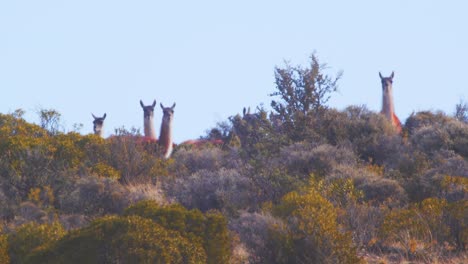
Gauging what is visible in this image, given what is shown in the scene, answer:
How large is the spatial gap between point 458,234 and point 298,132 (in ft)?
25.6

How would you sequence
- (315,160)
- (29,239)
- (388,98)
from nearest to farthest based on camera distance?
1. (29,239)
2. (315,160)
3. (388,98)

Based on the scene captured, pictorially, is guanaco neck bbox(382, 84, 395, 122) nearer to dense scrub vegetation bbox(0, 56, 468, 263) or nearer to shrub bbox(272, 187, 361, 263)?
dense scrub vegetation bbox(0, 56, 468, 263)

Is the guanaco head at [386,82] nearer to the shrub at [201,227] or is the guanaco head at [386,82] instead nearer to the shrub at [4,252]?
the shrub at [201,227]

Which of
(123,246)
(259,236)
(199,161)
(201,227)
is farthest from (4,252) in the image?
(199,161)

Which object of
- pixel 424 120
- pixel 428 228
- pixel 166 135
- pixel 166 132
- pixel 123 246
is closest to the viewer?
pixel 123 246

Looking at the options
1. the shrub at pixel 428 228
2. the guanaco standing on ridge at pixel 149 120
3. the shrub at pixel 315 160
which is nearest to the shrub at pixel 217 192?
the shrub at pixel 315 160

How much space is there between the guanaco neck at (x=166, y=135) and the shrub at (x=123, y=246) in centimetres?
1241

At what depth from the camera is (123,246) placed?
1066cm

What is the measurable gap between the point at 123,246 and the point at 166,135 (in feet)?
48.6

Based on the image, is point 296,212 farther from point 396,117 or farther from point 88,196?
point 396,117

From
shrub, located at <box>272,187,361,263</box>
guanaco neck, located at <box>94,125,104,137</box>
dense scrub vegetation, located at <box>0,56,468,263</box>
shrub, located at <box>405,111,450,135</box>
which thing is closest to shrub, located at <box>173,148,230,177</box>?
dense scrub vegetation, located at <box>0,56,468,263</box>

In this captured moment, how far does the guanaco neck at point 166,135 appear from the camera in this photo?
79.8 ft

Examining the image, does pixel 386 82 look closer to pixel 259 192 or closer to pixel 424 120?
pixel 424 120

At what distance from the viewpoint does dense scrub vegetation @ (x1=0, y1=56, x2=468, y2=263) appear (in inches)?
455
